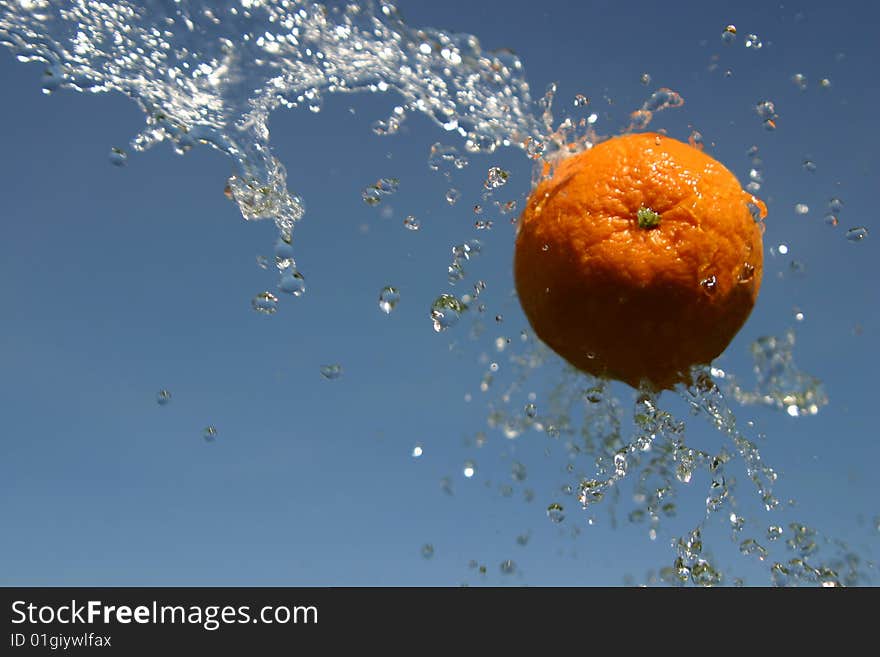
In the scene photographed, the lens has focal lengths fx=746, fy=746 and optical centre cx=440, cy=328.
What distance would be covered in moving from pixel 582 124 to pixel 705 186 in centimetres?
116

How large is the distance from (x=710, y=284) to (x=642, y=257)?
1.39 feet

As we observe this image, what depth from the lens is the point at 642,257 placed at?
13.0 ft

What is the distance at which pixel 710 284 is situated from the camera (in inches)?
159

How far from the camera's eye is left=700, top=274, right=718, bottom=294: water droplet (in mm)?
4016

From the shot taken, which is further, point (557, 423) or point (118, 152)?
point (557, 423)

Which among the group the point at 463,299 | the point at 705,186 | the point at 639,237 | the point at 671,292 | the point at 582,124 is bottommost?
the point at 671,292

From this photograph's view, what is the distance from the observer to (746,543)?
621 cm

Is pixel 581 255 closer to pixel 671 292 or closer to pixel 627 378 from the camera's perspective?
pixel 671 292

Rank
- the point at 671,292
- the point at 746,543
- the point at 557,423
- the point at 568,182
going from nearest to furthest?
the point at 671,292 < the point at 568,182 < the point at 557,423 < the point at 746,543

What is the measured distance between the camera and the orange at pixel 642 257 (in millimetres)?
3980

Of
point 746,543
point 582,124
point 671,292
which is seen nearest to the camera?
point 671,292

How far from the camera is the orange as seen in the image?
13.1 feet

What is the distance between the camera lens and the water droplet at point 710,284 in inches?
158
